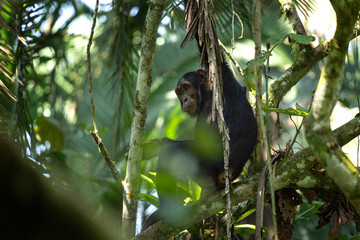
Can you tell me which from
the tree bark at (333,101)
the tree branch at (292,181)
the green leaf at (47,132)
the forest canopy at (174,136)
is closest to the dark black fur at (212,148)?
the forest canopy at (174,136)

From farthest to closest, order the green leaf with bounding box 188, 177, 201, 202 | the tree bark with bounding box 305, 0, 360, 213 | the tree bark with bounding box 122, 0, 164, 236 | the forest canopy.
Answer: the green leaf with bounding box 188, 177, 201, 202, the tree bark with bounding box 122, 0, 164, 236, the tree bark with bounding box 305, 0, 360, 213, the forest canopy

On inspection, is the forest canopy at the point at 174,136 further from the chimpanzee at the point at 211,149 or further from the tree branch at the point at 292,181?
the chimpanzee at the point at 211,149

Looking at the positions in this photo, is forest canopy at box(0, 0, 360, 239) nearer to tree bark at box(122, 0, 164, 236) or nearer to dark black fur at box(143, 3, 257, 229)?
tree bark at box(122, 0, 164, 236)

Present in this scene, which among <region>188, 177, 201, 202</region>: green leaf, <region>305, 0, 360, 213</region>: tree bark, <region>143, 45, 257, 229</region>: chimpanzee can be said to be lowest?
<region>305, 0, 360, 213</region>: tree bark

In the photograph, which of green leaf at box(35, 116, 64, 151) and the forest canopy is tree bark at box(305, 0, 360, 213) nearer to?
the forest canopy

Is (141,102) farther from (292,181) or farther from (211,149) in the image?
(292,181)

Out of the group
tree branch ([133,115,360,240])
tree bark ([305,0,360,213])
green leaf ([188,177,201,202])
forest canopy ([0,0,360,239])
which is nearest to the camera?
forest canopy ([0,0,360,239])

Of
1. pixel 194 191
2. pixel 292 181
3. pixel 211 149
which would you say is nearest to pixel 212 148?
pixel 211 149

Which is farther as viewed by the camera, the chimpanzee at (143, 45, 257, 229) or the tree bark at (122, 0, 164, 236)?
the chimpanzee at (143, 45, 257, 229)

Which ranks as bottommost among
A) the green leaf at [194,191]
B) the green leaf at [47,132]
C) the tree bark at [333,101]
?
the tree bark at [333,101]

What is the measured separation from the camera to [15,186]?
3.29ft

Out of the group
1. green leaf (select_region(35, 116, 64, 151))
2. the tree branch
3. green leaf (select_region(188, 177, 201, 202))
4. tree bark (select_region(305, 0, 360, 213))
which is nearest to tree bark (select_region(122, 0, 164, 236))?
the tree branch

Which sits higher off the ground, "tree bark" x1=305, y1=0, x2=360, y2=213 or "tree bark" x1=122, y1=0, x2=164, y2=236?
"tree bark" x1=122, y1=0, x2=164, y2=236

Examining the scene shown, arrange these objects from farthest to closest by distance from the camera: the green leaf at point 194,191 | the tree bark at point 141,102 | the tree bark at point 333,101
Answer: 1. the green leaf at point 194,191
2. the tree bark at point 141,102
3. the tree bark at point 333,101
